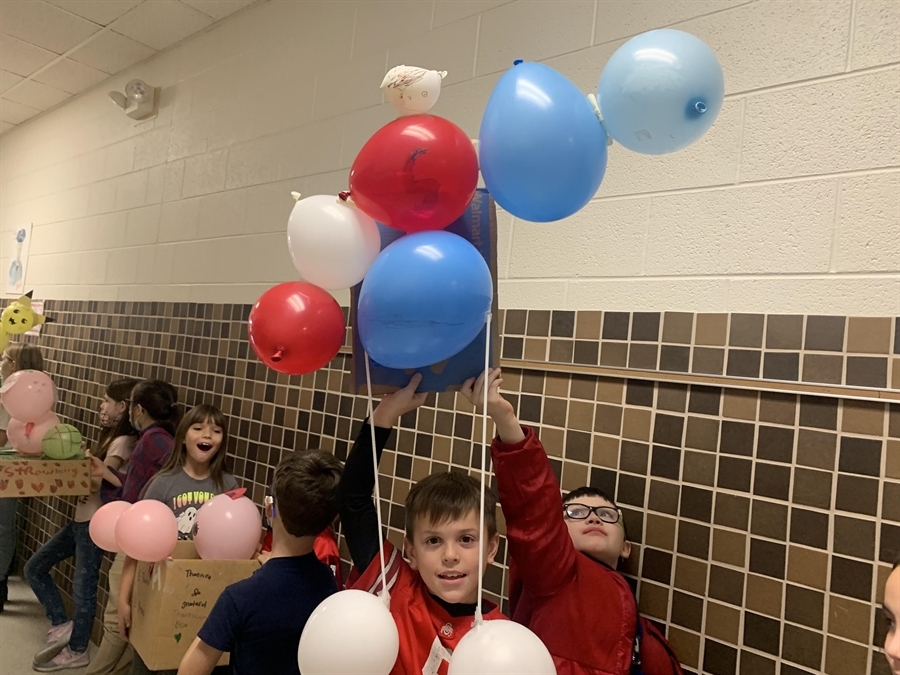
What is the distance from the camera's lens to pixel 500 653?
0.88m

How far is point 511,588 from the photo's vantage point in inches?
62.7

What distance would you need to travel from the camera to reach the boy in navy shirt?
1556mm

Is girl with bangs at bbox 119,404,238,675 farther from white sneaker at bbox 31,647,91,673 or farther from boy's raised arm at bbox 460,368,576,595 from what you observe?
boy's raised arm at bbox 460,368,576,595

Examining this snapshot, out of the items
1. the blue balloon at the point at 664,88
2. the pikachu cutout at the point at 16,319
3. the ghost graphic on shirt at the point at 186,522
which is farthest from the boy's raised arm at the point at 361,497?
the pikachu cutout at the point at 16,319

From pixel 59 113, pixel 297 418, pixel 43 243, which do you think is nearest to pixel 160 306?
pixel 297 418

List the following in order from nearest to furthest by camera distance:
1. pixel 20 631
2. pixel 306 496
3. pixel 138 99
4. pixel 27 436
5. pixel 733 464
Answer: pixel 733 464 < pixel 306 496 < pixel 27 436 < pixel 20 631 < pixel 138 99

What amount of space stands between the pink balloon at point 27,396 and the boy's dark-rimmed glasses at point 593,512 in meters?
2.61

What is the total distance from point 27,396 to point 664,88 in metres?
3.13

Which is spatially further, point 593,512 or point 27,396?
point 27,396

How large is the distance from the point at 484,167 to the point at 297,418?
5.84 feet

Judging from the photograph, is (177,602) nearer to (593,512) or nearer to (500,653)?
(593,512)

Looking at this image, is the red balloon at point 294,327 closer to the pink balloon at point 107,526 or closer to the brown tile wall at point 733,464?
the brown tile wall at point 733,464

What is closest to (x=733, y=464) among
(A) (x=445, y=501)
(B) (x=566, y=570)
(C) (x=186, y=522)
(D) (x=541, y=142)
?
(B) (x=566, y=570)

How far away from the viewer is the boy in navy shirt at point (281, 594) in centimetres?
156
